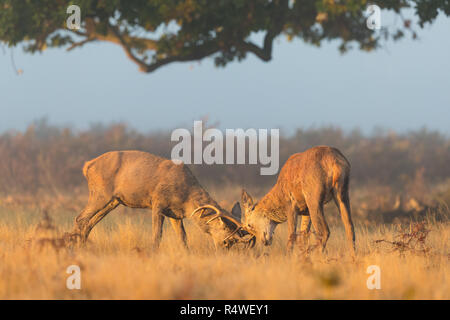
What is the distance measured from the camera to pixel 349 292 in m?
5.96

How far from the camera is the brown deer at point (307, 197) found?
793 centimetres

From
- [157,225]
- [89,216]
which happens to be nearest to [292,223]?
[157,225]

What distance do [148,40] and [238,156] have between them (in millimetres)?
8713

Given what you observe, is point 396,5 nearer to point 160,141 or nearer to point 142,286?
point 142,286

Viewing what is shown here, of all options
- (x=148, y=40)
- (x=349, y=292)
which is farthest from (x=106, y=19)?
(x=349, y=292)

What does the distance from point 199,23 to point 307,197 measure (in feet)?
29.7

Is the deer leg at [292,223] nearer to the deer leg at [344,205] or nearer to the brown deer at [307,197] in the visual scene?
the brown deer at [307,197]

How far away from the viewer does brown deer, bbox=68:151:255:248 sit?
8258 millimetres

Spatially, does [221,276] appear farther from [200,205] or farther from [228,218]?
[200,205]

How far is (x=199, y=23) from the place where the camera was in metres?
15.8

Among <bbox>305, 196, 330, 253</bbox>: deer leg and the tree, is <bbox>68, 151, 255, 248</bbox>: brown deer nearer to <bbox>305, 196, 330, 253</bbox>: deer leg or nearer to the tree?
<bbox>305, 196, 330, 253</bbox>: deer leg

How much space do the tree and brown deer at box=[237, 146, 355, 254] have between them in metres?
6.03


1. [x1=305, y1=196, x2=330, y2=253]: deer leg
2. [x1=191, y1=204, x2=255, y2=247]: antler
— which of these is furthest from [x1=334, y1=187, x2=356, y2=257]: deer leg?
[x1=191, y1=204, x2=255, y2=247]: antler

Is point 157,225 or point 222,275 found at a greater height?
point 157,225
